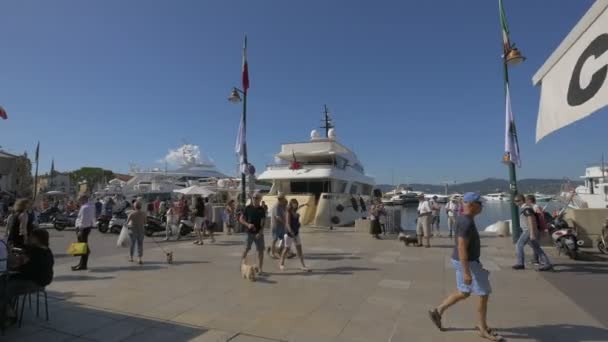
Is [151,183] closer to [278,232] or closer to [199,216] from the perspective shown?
[199,216]

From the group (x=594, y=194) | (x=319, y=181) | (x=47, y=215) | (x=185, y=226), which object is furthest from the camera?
(x=594, y=194)

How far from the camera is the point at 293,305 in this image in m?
5.03

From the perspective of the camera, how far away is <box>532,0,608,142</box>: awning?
2.61 metres

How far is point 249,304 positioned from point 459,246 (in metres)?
3.03

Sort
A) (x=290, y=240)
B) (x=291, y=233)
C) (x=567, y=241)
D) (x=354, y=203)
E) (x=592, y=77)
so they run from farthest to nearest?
1. (x=354, y=203)
2. (x=567, y=241)
3. (x=290, y=240)
4. (x=291, y=233)
5. (x=592, y=77)

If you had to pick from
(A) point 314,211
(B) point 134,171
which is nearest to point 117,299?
(A) point 314,211

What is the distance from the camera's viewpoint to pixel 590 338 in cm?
378

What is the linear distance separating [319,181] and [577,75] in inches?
750

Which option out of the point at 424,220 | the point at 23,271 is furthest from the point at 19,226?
the point at 424,220

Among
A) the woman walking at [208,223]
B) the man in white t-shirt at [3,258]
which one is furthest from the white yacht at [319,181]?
the man in white t-shirt at [3,258]

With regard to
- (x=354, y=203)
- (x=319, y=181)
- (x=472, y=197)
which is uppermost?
(x=319, y=181)

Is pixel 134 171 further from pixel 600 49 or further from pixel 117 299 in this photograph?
pixel 600 49

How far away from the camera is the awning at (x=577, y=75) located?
103 inches

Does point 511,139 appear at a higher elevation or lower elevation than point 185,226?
higher
